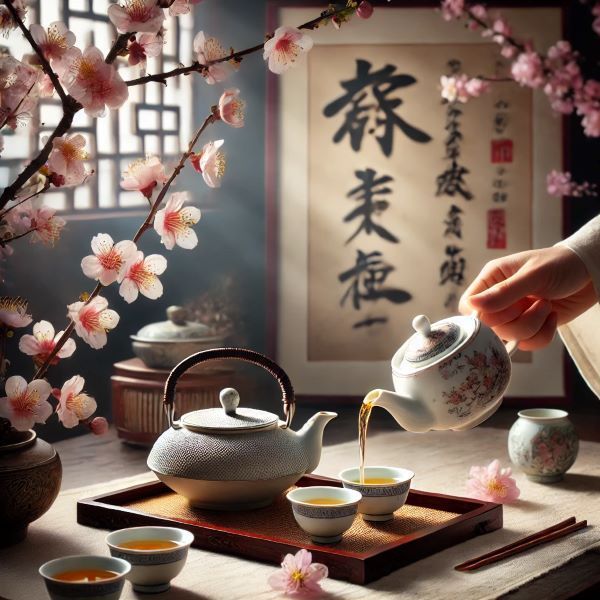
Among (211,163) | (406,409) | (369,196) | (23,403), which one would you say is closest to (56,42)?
(211,163)

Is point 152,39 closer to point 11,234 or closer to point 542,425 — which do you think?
point 11,234

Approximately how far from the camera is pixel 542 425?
2289mm

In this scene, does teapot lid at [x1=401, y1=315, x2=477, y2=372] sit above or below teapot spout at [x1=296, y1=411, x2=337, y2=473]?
above

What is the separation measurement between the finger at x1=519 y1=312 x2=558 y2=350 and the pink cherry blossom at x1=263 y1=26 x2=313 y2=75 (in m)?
0.81

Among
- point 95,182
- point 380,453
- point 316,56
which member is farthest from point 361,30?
point 380,453

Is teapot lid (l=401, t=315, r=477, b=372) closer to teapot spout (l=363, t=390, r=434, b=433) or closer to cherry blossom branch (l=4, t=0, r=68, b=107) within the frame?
teapot spout (l=363, t=390, r=434, b=433)

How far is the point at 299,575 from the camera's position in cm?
148

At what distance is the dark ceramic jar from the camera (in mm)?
A: 1699

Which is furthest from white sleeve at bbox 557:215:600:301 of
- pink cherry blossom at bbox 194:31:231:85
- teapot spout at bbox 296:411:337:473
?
pink cherry blossom at bbox 194:31:231:85

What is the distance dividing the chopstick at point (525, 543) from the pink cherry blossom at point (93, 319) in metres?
0.66

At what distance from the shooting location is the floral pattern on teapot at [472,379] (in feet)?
5.71

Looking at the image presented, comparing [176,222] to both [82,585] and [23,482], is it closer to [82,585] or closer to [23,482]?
[23,482]

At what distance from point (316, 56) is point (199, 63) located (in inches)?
82.3

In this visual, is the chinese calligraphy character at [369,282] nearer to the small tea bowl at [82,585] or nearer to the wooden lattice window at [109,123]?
the wooden lattice window at [109,123]
